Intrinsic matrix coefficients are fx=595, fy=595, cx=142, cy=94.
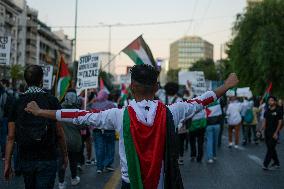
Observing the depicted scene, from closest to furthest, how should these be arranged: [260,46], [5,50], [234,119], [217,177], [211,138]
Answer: [217,177] < [211,138] < [5,50] < [234,119] < [260,46]

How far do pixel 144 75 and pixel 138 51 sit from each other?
10494mm

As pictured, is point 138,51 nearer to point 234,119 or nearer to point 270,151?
point 270,151

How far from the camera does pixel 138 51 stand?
14.4m

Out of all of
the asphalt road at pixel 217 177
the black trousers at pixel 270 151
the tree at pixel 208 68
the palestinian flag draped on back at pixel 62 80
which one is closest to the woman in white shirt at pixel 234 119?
the asphalt road at pixel 217 177

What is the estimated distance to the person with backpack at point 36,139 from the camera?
16.7 ft

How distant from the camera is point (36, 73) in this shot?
5.31 m

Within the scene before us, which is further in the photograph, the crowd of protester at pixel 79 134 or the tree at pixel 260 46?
the tree at pixel 260 46

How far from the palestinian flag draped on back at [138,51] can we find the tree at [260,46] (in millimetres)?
32047

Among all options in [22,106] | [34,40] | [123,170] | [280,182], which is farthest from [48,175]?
[34,40]

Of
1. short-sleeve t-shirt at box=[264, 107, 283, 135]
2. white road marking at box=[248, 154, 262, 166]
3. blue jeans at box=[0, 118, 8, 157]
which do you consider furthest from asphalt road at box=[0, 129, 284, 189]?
blue jeans at box=[0, 118, 8, 157]

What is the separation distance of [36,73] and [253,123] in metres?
16.6

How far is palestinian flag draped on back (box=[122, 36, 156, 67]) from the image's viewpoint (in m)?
14.0

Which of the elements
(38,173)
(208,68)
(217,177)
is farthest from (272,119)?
(208,68)

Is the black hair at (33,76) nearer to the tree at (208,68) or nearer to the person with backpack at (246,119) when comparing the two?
the person with backpack at (246,119)
